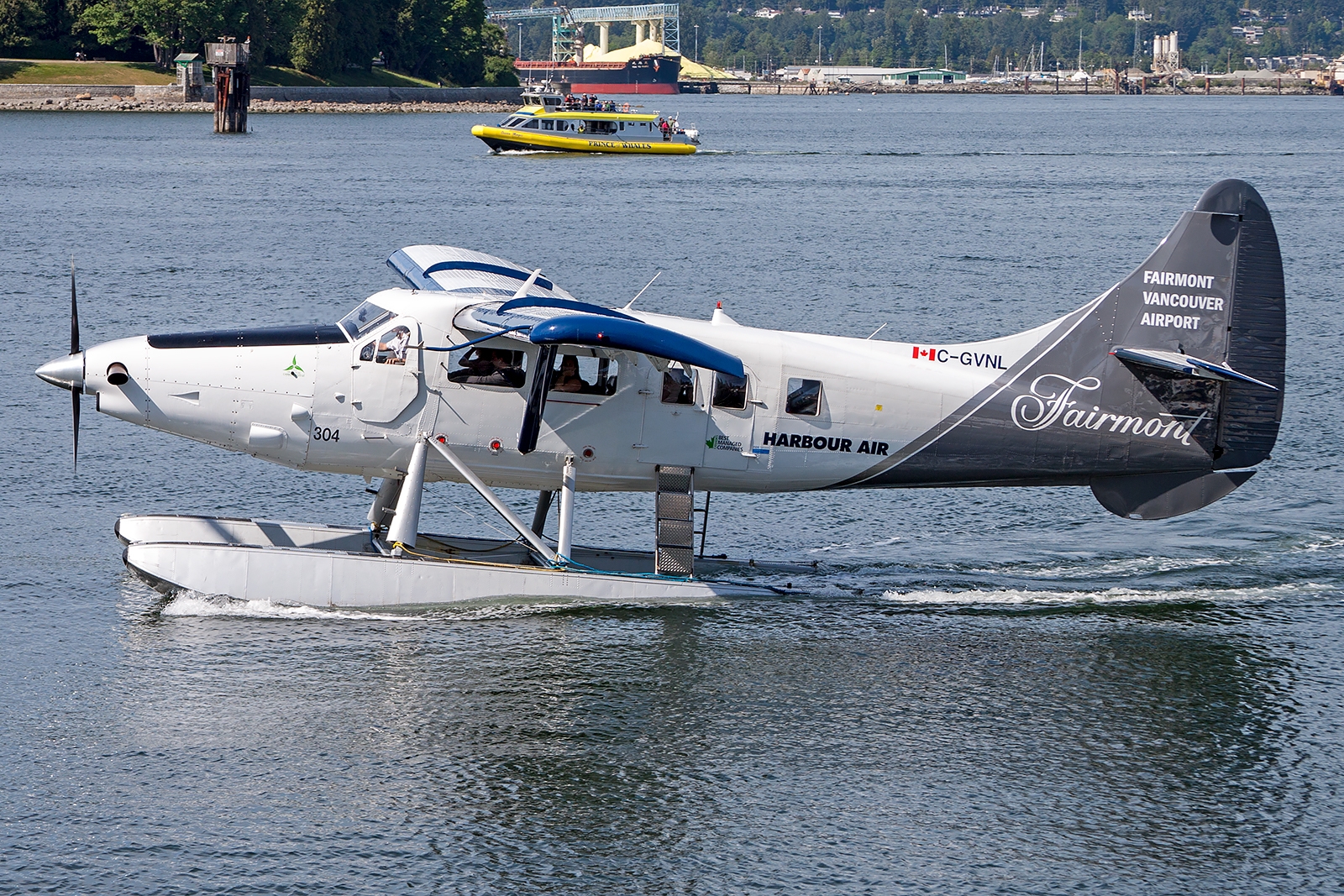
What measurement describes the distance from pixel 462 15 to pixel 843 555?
163431mm

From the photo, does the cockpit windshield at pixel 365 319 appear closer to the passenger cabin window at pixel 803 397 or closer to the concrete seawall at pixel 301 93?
the passenger cabin window at pixel 803 397

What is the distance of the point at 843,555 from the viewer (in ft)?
56.6

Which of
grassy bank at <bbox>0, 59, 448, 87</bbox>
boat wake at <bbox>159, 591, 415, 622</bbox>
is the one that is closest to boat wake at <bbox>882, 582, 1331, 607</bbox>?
boat wake at <bbox>159, 591, 415, 622</bbox>

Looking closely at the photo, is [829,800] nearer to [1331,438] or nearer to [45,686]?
[45,686]

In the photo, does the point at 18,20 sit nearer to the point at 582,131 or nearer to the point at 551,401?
the point at 582,131

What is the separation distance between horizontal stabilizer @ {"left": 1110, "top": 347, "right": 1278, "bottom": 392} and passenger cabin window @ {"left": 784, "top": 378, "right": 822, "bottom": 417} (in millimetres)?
3205

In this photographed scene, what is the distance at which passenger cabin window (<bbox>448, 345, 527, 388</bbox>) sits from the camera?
1459cm

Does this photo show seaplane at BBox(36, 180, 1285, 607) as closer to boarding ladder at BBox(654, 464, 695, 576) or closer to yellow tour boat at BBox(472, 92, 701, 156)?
boarding ladder at BBox(654, 464, 695, 576)

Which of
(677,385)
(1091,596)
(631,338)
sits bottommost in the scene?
(1091,596)

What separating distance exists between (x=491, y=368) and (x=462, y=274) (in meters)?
1.65

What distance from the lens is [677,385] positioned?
15.0 meters

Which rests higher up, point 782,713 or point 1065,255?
point 1065,255

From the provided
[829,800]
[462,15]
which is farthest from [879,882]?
[462,15]

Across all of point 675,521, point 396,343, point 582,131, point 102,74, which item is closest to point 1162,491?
point 675,521
